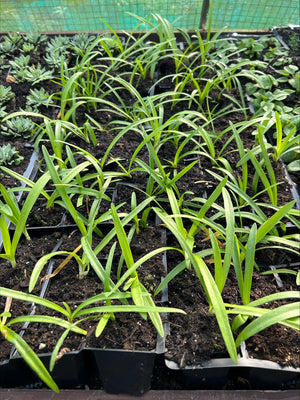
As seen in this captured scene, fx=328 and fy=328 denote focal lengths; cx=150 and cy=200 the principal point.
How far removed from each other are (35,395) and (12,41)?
8.31 feet

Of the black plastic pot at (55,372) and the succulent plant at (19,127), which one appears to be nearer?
the black plastic pot at (55,372)

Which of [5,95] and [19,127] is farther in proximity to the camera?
[5,95]

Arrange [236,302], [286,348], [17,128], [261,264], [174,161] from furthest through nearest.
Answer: [17,128] < [174,161] < [261,264] < [236,302] < [286,348]

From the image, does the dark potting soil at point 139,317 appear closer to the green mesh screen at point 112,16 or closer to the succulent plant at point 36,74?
the succulent plant at point 36,74

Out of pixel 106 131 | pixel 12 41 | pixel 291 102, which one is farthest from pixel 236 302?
pixel 12 41

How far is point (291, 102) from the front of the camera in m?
2.14

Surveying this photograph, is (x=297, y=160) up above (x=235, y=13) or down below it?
above

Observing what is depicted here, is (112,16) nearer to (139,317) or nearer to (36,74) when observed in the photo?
(36,74)

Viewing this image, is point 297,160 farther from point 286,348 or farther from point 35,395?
point 35,395

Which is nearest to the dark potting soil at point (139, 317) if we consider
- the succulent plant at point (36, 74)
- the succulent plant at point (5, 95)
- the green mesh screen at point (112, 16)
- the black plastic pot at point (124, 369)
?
the black plastic pot at point (124, 369)

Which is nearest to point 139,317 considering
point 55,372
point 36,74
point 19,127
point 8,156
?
point 55,372

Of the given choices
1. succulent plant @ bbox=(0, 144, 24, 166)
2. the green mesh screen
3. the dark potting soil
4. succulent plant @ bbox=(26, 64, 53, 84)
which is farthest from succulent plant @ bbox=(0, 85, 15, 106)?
the green mesh screen

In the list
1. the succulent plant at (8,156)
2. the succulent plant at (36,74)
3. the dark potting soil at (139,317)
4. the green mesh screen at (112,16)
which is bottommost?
the green mesh screen at (112,16)

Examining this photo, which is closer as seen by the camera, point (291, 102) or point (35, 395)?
point (35, 395)
